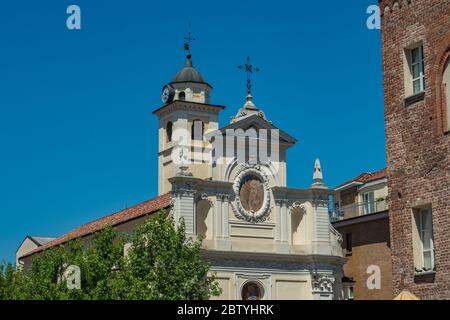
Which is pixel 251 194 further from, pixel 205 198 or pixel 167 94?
pixel 167 94

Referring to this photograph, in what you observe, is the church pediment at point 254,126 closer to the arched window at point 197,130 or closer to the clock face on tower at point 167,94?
the arched window at point 197,130

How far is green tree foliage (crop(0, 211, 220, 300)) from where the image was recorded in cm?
4144

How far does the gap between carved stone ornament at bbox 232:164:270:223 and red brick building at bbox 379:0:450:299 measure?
35.1 meters

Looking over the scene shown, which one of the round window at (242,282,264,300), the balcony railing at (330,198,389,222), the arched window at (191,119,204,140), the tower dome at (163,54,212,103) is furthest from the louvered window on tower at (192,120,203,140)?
the round window at (242,282,264,300)

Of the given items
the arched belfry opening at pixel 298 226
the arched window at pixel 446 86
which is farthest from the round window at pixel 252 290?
the arched window at pixel 446 86

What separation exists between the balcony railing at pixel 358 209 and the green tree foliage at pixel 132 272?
15143 mm

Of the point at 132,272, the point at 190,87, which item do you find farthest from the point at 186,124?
the point at 132,272

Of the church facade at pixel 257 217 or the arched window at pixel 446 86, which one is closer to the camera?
the arched window at pixel 446 86

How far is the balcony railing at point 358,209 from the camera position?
54.2m

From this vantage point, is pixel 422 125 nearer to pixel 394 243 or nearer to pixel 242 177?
pixel 394 243

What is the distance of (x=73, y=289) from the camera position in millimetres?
42500

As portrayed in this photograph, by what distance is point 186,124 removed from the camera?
74938mm

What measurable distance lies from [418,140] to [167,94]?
55360 mm

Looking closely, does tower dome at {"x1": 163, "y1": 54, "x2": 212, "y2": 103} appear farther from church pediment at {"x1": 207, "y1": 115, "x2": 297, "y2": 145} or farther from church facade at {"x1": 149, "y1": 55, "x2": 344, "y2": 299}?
church pediment at {"x1": 207, "y1": 115, "x2": 297, "y2": 145}
